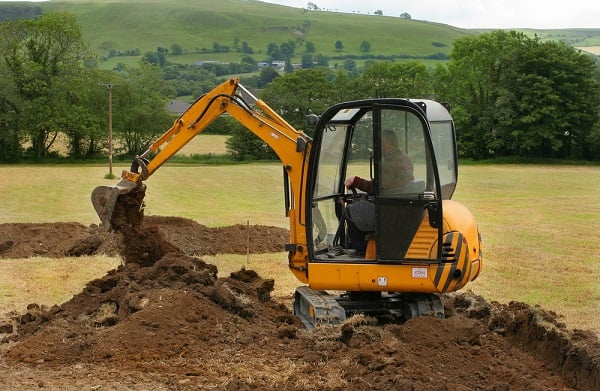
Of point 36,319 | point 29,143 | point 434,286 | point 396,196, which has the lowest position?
point 29,143

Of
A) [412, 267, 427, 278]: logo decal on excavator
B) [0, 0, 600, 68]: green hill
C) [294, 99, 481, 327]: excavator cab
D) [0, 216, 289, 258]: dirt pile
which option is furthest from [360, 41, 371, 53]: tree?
[412, 267, 427, 278]: logo decal on excavator

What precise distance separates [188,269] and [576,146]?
59.1 meters

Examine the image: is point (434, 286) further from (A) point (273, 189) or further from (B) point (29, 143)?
(B) point (29, 143)

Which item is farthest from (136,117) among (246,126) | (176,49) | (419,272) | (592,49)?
(592,49)

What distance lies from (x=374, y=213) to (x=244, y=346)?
214cm

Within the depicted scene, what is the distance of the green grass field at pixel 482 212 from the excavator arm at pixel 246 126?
1848 mm

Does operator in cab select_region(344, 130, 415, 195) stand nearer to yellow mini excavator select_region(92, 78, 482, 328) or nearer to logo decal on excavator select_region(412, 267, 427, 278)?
yellow mini excavator select_region(92, 78, 482, 328)

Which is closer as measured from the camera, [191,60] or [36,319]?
[36,319]

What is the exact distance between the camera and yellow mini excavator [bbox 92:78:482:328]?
31.9 ft

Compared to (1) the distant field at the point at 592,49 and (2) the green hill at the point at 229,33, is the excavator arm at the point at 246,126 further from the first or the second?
(1) the distant field at the point at 592,49

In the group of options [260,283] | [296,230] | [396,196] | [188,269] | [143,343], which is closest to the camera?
[143,343]

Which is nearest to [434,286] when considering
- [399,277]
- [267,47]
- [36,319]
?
[399,277]

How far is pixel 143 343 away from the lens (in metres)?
9.20

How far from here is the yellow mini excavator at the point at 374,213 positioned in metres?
9.72
